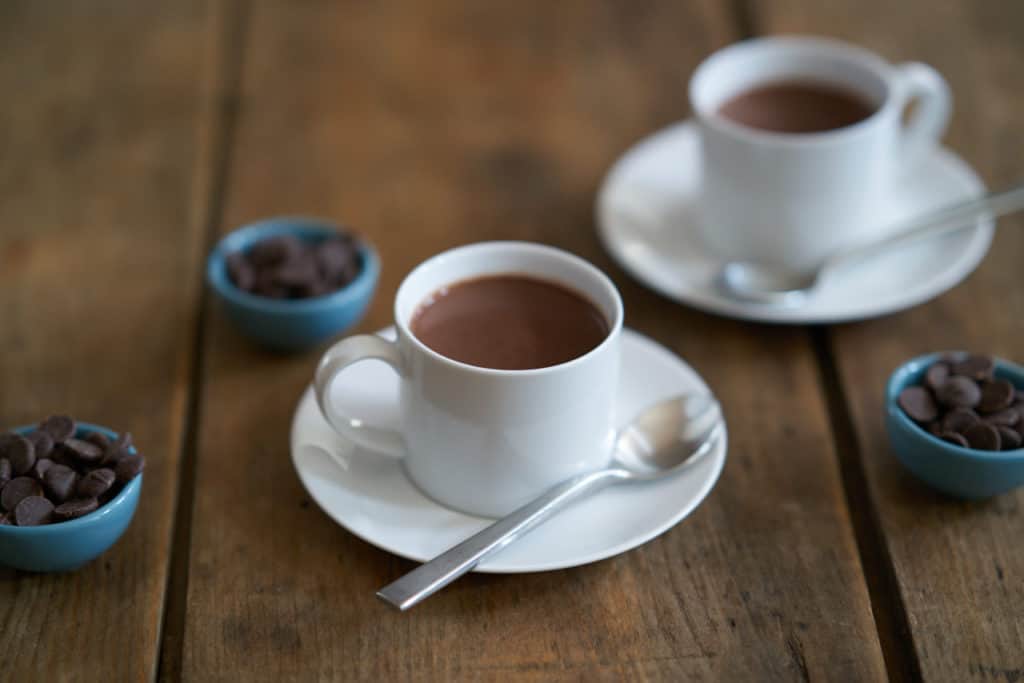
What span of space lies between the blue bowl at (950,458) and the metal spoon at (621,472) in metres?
0.18

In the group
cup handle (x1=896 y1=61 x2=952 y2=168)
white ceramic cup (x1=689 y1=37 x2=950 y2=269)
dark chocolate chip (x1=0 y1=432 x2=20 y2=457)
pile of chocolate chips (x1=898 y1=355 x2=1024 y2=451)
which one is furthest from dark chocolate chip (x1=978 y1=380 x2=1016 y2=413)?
dark chocolate chip (x1=0 y1=432 x2=20 y2=457)

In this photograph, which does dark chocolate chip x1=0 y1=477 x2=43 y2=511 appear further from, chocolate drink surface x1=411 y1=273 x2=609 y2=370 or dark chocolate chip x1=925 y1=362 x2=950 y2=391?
dark chocolate chip x1=925 y1=362 x2=950 y2=391

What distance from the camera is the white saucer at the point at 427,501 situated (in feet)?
3.25

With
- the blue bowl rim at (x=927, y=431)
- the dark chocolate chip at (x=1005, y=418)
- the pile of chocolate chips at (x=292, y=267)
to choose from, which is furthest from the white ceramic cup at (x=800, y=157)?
the pile of chocolate chips at (x=292, y=267)

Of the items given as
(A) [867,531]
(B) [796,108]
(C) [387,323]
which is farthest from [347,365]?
(B) [796,108]

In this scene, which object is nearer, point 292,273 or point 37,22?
point 292,273

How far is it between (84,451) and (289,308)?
0.31 meters

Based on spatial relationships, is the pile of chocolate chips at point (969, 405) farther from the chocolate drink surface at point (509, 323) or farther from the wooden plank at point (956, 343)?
the chocolate drink surface at point (509, 323)

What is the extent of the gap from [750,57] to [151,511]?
3.18 ft

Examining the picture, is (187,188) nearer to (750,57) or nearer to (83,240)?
(83,240)

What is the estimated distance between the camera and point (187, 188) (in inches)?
62.6

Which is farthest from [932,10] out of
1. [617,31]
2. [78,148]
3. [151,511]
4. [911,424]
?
[151,511]

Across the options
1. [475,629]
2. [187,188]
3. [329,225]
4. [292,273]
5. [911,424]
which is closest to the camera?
[475,629]

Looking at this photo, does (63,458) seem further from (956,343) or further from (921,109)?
(921,109)
